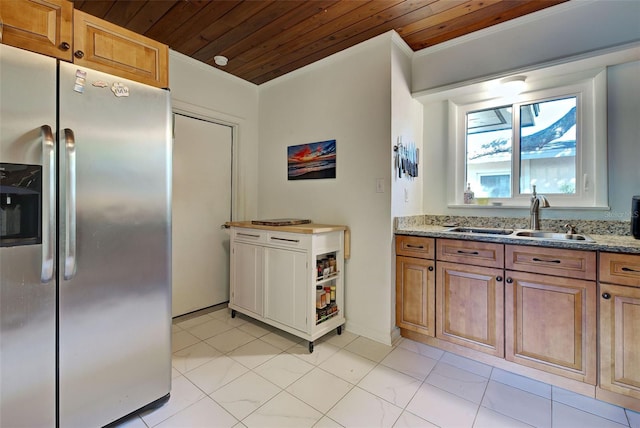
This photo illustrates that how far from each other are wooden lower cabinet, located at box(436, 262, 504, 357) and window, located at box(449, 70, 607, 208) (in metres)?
0.84

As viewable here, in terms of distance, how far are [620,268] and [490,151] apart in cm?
131

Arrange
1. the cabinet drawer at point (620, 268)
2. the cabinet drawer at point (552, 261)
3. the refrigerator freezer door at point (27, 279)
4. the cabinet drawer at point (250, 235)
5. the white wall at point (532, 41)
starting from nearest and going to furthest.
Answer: the refrigerator freezer door at point (27, 279)
the cabinet drawer at point (620, 268)
the cabinet drawer at point (552, 261)
the white wall at point (532, 41)
the cabinet drawer at point (250, 235)

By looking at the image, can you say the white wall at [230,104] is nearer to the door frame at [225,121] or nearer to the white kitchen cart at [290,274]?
the door frame at [225,121]

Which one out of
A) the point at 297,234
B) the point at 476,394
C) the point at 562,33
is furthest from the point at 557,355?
the point at 562,33

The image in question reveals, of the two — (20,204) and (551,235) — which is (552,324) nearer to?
(551,235)

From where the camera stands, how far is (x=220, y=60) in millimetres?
2631

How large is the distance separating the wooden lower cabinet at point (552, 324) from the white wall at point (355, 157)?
0.82 metres

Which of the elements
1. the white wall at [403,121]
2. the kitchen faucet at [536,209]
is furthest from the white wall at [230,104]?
the kitchen faucet at [536,209]

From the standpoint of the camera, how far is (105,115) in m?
1.32

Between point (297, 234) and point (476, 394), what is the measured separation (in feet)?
4.86

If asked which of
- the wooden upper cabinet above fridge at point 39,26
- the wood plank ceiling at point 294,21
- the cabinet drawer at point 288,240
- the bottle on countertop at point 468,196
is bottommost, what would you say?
the cabinet drawer at point 288,240

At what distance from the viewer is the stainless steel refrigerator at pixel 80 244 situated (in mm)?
1131

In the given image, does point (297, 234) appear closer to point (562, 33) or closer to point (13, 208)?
point (13, 208)

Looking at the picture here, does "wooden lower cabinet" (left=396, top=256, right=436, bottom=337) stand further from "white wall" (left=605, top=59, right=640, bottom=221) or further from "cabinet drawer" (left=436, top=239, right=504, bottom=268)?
"white wall" (left=605, top=59, right=640, bottom=221)
